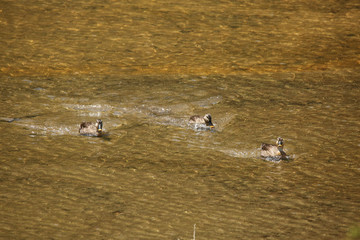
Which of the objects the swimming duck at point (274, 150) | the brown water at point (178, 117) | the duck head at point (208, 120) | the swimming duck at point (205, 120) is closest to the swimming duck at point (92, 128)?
the brown water at point (178, 117)

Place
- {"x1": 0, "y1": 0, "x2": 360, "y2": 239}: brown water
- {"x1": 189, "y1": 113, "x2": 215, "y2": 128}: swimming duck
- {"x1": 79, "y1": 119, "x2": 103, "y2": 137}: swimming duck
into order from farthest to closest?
{"x1": 189, "y1": 113, "x2": 215, "y2": 128}: swimming duck < {"x1": 79, "y1": 119, "x2": 103, "y2": 137}: swimming duck < {"x1": 0, "y1": 0, "x2": 360, "y2": 239}: brown water

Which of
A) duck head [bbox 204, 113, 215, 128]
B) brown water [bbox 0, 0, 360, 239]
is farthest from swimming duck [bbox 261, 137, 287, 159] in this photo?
duck head [bbox 204, 113, 215, 128]

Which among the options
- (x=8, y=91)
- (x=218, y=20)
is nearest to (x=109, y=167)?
(x=8, y=91)

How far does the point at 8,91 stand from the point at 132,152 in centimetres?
386

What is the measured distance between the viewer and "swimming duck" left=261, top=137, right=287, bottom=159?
8.62 metres

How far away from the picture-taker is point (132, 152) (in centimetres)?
912

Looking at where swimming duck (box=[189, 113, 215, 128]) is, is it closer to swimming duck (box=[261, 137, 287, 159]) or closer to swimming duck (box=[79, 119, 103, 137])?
swimming duck (box=[261, 137, 287, 159])

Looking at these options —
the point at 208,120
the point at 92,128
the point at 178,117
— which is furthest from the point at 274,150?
the point at 92,128

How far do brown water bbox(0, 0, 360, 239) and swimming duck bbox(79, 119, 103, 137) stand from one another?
11 cm

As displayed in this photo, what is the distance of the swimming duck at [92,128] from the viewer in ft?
30.8

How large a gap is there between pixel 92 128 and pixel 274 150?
3.11m

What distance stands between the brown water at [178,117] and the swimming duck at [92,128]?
0.38 ft

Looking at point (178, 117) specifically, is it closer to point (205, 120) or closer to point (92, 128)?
point (205, 120)

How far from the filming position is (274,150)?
8656mm
